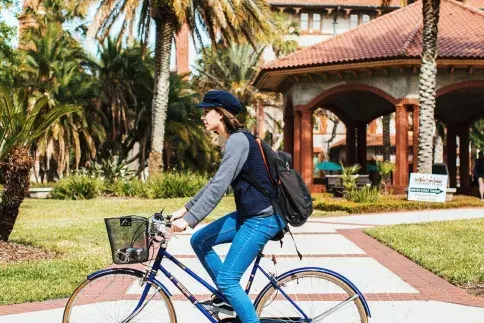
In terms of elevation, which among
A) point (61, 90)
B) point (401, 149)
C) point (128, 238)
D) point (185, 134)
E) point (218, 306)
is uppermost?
point (61, 90)

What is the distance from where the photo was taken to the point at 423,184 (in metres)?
19.8

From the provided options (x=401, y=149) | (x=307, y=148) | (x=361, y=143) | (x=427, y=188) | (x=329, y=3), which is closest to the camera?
(x=427, y=188)

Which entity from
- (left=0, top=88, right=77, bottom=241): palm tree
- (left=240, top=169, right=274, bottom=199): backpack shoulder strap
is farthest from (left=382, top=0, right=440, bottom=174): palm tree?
(left=240, top=169, right=274, bottom=199): backpack shoulder strap

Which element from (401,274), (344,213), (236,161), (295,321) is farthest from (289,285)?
Result: (344,213)

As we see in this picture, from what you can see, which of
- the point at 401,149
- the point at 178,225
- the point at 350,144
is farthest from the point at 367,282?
the point at 350,144

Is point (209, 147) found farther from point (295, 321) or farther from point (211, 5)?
point (295, 321)

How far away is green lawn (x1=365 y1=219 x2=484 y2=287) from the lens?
8.89m

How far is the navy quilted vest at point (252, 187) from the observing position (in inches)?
182

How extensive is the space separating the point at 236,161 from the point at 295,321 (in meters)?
1.30

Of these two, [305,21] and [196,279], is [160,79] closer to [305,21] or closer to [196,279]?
[196,279]

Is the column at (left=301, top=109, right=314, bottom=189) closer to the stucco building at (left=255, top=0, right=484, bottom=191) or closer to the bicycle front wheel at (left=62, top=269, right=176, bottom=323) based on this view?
the stucco building at (left=255, top=0, right=484, bottom=191)

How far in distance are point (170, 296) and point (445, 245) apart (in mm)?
7748

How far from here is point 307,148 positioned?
27641 millimetres

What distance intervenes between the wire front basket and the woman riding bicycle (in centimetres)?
23
